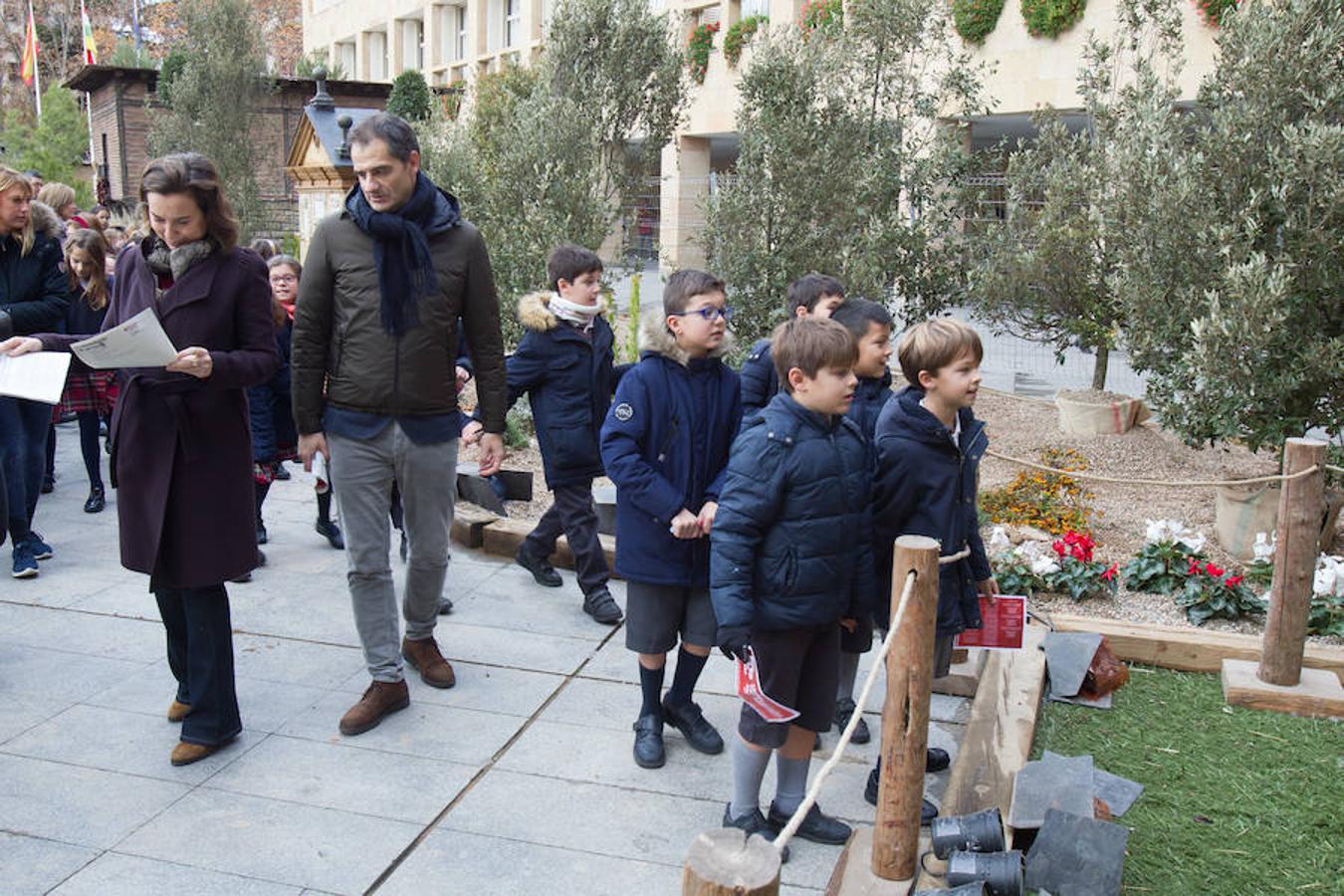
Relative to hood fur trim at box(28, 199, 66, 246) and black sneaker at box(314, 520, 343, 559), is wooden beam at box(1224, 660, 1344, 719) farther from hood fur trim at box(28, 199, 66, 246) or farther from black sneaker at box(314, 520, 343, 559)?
hood fur trim at box(28, 199, 66, 246)

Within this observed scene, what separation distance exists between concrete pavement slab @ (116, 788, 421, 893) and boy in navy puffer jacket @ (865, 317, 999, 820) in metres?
1.71

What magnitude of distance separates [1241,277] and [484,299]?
3.86 m

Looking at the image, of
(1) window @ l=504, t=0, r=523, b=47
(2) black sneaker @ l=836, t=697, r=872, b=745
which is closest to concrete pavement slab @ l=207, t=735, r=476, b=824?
(2) black sneaker @ l=836, t=697, r=872, b=745

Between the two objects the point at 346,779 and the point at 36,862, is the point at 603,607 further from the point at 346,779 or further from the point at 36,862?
the point at 36,862

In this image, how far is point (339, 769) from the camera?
12.5 feet

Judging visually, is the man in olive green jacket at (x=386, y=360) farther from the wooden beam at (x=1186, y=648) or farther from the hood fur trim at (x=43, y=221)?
the wooden beam at (x=1186, y=648)

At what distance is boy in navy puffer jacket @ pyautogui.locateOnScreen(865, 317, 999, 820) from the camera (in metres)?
3.49

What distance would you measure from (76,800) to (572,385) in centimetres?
256

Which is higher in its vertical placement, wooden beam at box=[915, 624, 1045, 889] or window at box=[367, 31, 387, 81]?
window at box=[367, 31, 387, 81]

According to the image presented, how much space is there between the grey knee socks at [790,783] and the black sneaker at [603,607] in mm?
1915

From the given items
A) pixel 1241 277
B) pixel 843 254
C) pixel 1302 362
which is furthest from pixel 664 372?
pixel 843 254

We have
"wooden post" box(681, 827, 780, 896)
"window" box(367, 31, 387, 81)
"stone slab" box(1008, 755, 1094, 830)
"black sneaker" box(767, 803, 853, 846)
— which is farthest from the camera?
"window" box(367, 31, 387, 81)

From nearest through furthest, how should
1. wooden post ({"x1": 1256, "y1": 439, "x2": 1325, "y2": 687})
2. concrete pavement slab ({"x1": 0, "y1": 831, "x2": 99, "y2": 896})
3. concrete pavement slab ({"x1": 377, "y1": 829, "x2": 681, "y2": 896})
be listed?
concrete pavement slab ({"x1": 0, "y1": 831, "x2": 99, "y2": 896}) → concrete pavement slab ({"x1": 377, "y1": 829, "x2": 681, "y2": 896}) → wooden post ({"x1": 1256, "y1": 439, "x2": 1325, "y2": 687})

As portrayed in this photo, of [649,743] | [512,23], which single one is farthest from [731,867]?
[512,23]
